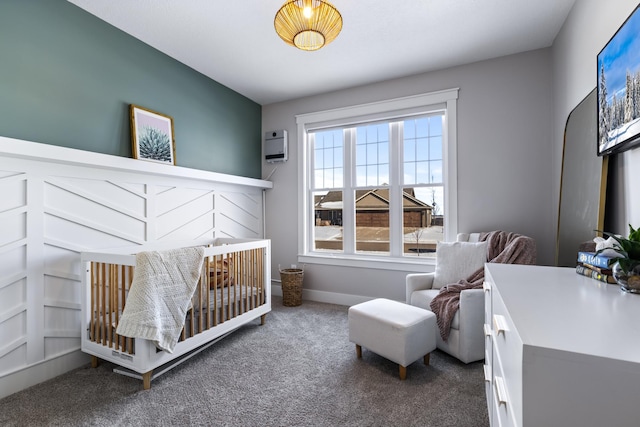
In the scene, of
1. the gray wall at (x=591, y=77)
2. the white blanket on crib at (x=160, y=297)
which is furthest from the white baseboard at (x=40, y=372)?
the gray wall at (x=591, y=77)

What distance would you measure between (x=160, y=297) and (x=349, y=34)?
7.91ft

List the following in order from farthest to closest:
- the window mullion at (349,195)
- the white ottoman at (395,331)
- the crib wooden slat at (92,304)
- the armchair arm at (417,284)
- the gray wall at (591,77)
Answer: the window mullion at (349,195) → the armchair arm at (417,284) → the crib wooden slat at (92,304) → the white ottoman at (395,331) → the gray wall at (591,77)

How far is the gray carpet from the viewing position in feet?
5.17

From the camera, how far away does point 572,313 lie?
80cm

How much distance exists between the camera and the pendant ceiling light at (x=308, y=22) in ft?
5.57

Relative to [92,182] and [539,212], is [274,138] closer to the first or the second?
[92,182]

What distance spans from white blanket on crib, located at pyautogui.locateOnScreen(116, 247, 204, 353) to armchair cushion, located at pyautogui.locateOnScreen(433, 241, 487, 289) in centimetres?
202

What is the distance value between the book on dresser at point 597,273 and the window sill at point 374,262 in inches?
74.0

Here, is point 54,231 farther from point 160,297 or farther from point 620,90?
point 620,90

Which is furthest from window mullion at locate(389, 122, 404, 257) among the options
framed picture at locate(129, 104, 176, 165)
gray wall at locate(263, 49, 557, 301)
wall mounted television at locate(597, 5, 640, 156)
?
framed picture at locate(129, 104, 176, 165)

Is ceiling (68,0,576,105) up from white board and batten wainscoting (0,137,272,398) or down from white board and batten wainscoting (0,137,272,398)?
up

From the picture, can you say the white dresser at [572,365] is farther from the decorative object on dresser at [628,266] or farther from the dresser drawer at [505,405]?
the decorative object on dresser at [628,266]

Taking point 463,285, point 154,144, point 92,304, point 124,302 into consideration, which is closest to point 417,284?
point 463,285

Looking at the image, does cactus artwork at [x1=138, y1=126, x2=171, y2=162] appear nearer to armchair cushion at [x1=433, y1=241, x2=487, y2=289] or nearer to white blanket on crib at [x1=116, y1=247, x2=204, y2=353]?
white blanket on crib at [x1=116, y1=247, x2=204, y2=353]
